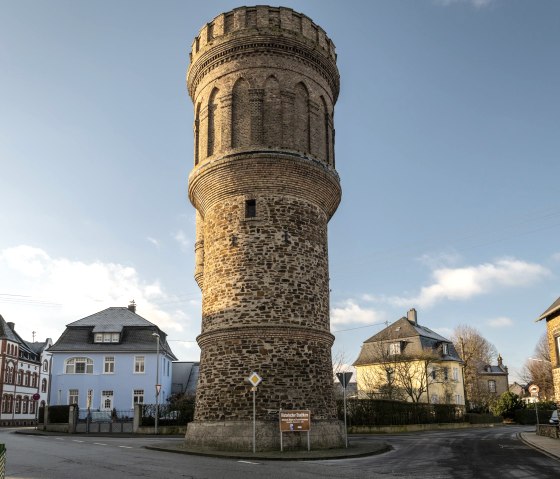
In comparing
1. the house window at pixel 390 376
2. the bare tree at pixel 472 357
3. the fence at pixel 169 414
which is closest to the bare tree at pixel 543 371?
the bare tree at pixel 472 357

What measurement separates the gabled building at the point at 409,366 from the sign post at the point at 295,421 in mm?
29992

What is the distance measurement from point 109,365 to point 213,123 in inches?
1289

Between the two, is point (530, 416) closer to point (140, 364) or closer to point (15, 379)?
Answer: point (140, 364)

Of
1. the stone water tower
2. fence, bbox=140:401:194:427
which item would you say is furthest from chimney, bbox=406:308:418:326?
the stone water tower

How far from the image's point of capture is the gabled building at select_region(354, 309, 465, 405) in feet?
157

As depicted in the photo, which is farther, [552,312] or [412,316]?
[412,316]

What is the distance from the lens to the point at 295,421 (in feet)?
57.3

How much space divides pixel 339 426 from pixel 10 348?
5033cm

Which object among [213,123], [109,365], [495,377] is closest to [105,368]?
[109,365]

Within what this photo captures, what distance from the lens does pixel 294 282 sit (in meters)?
19.5

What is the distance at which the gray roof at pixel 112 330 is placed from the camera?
160 feet

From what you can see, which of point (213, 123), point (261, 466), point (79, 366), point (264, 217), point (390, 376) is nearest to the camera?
point (261, 466)

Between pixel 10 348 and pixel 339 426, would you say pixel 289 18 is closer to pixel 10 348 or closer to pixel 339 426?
pixel 339 426

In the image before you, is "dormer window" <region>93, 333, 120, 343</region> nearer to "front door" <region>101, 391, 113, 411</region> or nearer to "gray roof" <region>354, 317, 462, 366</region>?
"front door" <region>101, 391, 113, 411</region>
